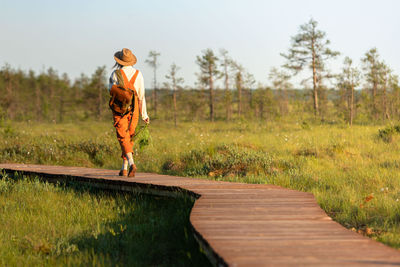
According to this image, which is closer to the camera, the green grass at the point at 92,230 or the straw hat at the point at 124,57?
the green grass at the point at 92,230

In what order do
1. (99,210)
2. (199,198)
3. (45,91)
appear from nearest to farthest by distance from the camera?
(199,198)
(99,210)
(45,91)

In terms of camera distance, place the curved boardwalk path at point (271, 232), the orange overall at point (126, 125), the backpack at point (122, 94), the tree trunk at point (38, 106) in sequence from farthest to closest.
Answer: the tree trunk at point (38, 106) → the orange overall at point (126, 125) → the backpack at point (122, 94) → the curved boardwalk path at point (271, 232)

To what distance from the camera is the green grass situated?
399cm

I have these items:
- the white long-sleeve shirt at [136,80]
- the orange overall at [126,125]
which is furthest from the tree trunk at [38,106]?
the white long-sleeve shirt at [136,80]

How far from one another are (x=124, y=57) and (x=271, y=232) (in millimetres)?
4468

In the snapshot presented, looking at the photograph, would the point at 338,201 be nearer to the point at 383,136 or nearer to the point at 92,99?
the point at 383,136

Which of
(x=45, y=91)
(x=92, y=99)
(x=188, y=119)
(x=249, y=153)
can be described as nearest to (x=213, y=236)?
(x=249, y=153)

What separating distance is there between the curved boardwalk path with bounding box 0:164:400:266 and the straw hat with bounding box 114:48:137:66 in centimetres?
242

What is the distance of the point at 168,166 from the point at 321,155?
4129 mm

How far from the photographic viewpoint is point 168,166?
9.91 meters

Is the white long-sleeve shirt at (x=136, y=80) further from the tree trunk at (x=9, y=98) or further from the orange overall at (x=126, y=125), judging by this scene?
the tree trunk at (x=9, y=98)

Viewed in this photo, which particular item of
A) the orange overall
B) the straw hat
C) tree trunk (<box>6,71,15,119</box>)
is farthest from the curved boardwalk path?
tree trunk (<box>6,71,15,119</box>)

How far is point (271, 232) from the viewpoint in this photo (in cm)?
349

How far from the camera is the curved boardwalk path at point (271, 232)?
280cm
